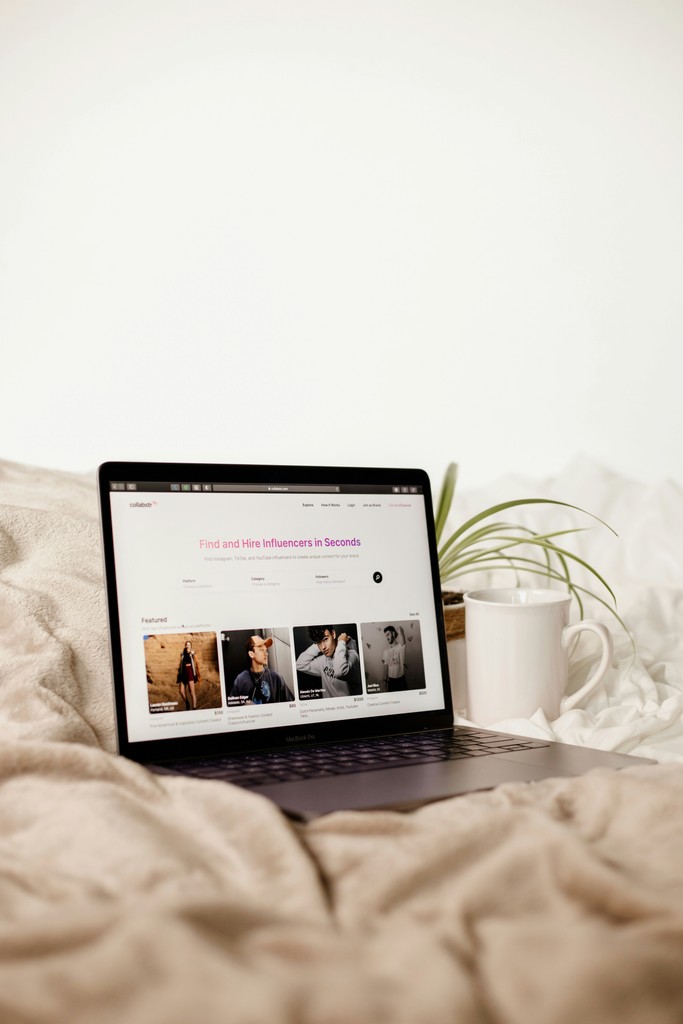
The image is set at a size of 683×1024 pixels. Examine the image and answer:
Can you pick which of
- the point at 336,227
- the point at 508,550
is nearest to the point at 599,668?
the point at 508,550

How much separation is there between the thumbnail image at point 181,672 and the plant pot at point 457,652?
1.14ft

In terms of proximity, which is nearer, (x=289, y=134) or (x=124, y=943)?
(x=124, y=943)

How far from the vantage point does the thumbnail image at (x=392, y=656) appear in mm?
979

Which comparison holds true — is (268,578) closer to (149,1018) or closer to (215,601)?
(215,601)

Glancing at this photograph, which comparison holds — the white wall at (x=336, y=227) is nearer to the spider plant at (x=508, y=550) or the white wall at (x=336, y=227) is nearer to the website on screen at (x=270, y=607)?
the spider plant at (x=508, y=550)

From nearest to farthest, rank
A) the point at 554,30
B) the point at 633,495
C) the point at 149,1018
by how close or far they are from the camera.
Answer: the point at 149,1018 < the point at 633,495 < the point at 554,30

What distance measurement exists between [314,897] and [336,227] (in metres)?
1.73

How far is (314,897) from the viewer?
1.69ft

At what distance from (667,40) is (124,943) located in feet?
7.09

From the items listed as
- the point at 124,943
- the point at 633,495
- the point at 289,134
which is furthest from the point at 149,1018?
the point at 289,134

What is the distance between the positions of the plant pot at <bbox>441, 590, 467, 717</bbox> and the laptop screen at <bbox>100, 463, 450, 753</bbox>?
0.32 ft

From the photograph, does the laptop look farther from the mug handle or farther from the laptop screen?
the mug handle

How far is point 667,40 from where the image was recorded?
1963mm

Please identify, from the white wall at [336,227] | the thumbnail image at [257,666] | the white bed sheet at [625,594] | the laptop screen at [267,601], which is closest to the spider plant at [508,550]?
the white bed sheet at [625,594]
